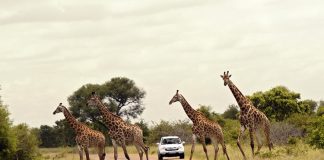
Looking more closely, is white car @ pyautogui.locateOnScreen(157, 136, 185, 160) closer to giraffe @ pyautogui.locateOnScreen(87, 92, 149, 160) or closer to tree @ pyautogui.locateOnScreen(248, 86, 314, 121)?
giraffe @ pyautogui.locateOnScreen(87, 92, 149, 160)

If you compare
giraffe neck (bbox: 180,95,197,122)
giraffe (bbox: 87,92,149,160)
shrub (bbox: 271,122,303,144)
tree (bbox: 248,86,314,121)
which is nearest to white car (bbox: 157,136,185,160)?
giraffe (bbox: 87,92,149,160)

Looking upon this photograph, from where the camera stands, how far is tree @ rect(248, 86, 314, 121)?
6519cm

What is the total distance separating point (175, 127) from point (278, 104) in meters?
9.97

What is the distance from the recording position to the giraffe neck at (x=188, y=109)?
3006cm

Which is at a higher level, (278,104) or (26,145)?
(278,104)

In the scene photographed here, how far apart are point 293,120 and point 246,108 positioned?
30147 millimetres

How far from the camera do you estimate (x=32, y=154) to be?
34.8 meters

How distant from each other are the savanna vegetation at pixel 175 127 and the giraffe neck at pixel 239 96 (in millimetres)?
2123

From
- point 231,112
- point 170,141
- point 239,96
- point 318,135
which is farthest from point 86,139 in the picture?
point 231,112

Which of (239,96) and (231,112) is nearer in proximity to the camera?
(239,96)

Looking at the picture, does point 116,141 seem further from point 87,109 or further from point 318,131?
point 87,109

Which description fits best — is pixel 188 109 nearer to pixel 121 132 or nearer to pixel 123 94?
pixel 121 132

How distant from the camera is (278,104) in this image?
65.3 metres

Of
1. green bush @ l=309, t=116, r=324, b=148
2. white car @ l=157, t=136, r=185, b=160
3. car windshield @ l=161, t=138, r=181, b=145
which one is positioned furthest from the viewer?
car windshield @ l=161, t=138, r=181, b=145
